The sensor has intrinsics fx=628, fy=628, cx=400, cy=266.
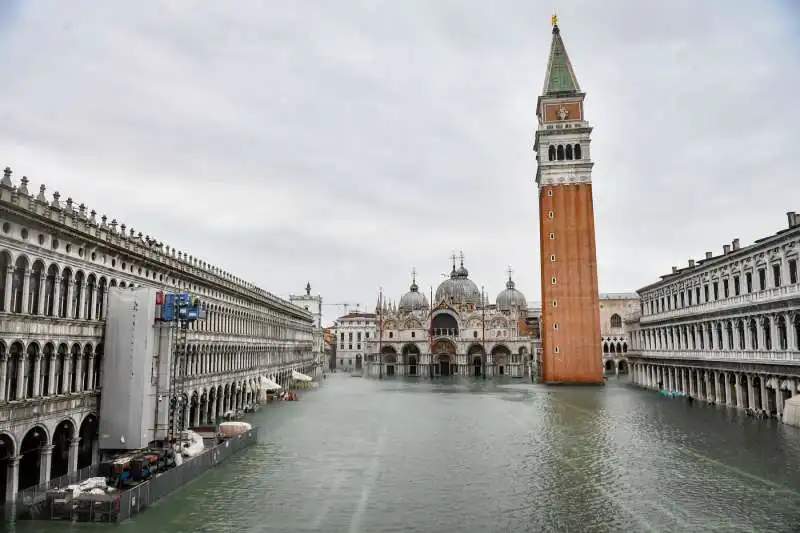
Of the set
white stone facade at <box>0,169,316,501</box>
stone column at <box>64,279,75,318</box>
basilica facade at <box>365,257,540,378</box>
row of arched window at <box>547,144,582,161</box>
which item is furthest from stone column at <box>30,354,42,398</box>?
basilica facade at <box>365,257,540,378</box>

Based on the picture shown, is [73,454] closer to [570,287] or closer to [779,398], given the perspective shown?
[779,398]

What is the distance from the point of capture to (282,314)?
75.6 meters

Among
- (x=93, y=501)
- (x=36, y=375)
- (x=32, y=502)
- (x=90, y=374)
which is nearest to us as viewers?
(x=93, y=501)

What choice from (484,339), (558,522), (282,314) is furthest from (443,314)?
(558,522)

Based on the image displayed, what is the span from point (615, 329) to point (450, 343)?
33.5 m

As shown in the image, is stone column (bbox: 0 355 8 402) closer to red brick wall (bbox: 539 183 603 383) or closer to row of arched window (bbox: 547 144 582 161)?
red brick wall (bbox: 539 183 603 383)

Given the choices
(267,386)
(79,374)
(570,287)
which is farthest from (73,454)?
(570,287)

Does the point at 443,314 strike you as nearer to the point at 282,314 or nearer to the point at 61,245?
the point at 282,314

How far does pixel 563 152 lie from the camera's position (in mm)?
82250

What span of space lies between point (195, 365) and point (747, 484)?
31.3 metres

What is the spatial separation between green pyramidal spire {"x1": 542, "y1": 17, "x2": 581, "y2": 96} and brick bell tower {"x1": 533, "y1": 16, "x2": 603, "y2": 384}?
0.17 meters

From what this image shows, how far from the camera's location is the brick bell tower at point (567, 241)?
78.1 meters

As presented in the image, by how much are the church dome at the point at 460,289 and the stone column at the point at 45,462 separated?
343 ft

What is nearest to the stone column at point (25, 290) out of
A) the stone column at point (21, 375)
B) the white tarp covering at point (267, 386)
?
the stone column at point (21, 375)
